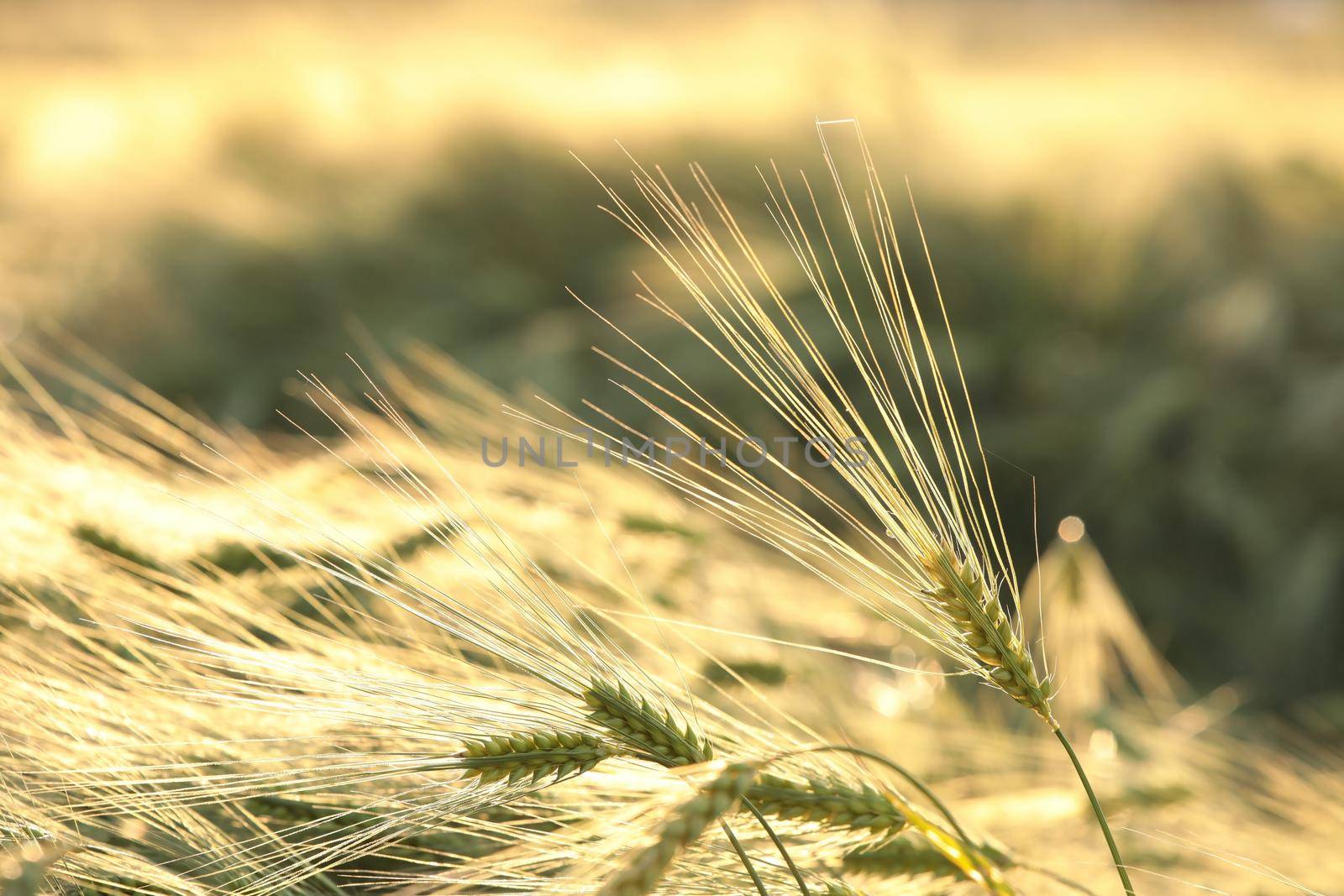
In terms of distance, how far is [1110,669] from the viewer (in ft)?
2.62

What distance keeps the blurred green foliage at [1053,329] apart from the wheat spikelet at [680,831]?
0.69m

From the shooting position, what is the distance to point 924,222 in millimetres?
1106

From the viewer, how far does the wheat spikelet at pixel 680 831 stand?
159 mm

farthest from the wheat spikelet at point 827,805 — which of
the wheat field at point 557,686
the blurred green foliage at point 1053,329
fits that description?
the blurred green foliage at point 1053,329

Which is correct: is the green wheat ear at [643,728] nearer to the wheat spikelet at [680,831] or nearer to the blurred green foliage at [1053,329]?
the wheat spikelet at [680,831]

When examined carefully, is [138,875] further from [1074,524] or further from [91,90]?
[91,90]

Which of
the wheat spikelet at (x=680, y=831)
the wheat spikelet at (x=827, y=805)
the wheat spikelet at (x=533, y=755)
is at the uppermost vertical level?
the wheat spikelet at (x=680, y=831)

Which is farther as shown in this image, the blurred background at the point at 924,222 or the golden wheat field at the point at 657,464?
the blurred background at the point at 924,222

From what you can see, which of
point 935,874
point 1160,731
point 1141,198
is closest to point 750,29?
point 1141,198

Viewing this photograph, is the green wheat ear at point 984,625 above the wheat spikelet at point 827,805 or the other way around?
above

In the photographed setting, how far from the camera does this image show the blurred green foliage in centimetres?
89

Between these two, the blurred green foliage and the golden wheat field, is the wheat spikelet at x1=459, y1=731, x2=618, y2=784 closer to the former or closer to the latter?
the golden wheat field

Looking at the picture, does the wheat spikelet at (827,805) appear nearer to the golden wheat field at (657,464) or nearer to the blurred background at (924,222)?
A: the golden wheat field at (657,464)

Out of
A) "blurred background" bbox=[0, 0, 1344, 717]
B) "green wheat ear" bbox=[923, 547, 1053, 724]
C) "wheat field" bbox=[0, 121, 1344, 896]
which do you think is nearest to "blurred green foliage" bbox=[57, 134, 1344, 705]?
"blurred background" bbox=[0, 0, 1344, 717]
